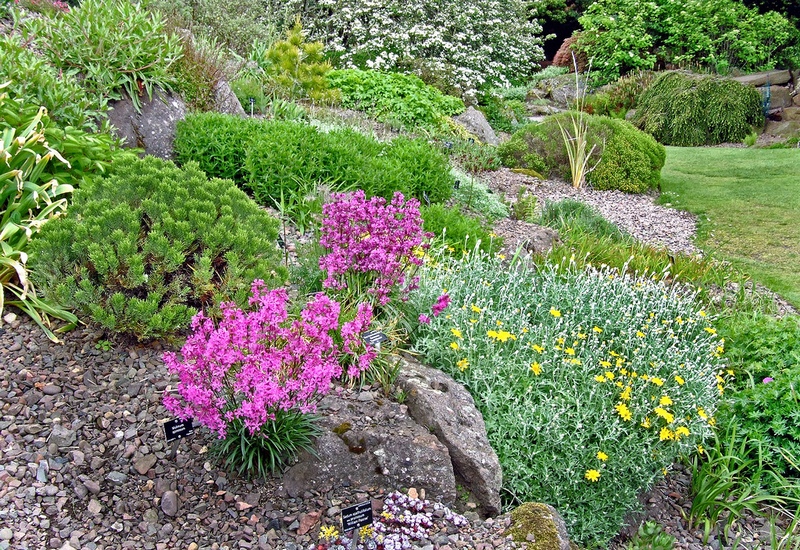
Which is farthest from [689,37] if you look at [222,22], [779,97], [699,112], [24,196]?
[24,196]

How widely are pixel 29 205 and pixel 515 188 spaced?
266 inches

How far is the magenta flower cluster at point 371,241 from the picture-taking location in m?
3.89

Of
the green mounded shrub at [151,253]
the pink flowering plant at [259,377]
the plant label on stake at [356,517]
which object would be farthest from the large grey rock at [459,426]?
the green mounded shrub at [151,253]

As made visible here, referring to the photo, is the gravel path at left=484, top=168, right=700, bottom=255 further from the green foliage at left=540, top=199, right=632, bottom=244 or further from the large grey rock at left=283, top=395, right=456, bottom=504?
the large grey rock at left=283, top=395, right=456, bottom=504

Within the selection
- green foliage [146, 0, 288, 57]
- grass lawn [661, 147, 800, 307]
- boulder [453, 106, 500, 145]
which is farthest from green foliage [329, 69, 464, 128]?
grass lawn [661, 147, 800, 307]

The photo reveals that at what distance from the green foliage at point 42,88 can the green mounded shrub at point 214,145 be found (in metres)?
0.86

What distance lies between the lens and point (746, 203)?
1004 cm

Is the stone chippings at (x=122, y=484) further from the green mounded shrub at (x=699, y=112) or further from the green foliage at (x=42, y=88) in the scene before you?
the green mounded shrub at (x=699, y=112)

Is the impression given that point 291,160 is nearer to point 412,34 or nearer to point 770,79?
point 412,34

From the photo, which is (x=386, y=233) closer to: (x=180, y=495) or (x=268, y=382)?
(x=268, y=382)

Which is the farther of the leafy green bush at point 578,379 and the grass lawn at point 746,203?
the grass lawn at point 746,203

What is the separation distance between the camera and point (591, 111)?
17.5 metres

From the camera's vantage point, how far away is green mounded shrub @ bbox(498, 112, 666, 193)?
10453mm

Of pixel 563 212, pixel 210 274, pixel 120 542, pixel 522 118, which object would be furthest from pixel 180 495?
pixel 522 118
